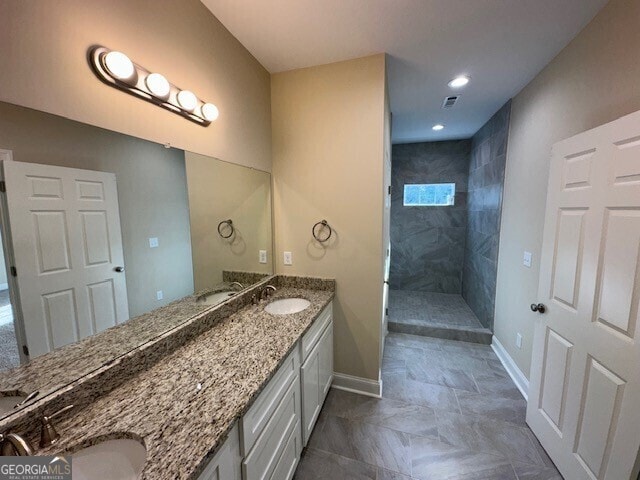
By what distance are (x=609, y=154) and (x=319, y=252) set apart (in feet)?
5.85

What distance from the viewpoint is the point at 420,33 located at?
1.60 meters

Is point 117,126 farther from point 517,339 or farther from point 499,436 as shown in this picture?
point 517,339

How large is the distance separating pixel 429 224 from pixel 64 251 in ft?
14.5

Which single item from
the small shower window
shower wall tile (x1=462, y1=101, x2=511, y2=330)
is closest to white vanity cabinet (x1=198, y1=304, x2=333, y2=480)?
shower wall tile (x1=462, y1=101, x2=511, y2=330)

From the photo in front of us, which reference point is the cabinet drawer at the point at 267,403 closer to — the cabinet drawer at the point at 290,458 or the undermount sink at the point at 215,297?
the cabinet drawer at the point at 290,458

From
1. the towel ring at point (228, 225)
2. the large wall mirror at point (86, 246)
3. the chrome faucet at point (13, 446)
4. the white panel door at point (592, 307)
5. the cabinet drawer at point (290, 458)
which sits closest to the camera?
the chrome faucet at point (13, 446)

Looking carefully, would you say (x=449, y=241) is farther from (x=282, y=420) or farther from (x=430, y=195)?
(x=282, y=420)

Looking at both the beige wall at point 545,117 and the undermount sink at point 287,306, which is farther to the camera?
the undermount sink at point 287,306

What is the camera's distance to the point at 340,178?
6.69ft

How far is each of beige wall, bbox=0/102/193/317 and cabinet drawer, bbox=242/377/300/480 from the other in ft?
2.56

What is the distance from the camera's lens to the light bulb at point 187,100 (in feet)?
4.26

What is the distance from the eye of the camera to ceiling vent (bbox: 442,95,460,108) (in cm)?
250

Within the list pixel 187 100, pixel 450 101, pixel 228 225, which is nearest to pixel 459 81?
pixel 450 101

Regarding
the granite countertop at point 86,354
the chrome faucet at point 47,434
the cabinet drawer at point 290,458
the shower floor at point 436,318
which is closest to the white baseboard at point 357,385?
the cabinet drawer at point 290,458
